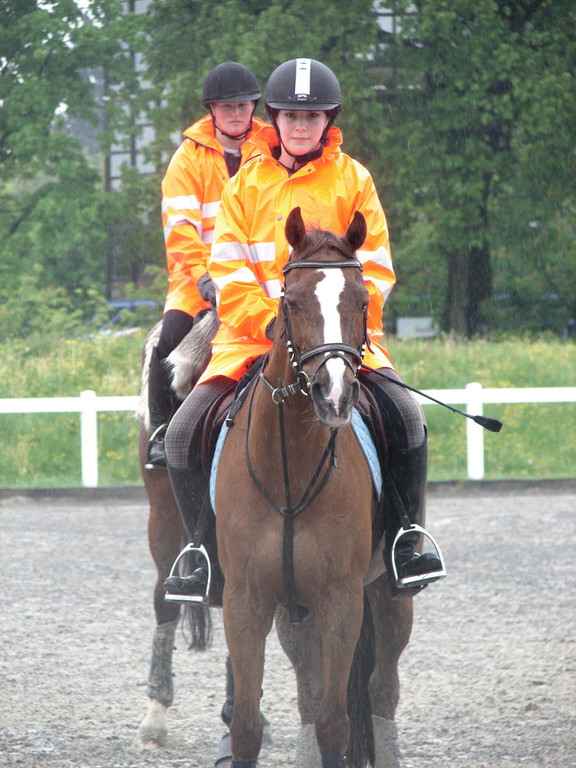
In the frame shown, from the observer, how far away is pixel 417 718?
5273 mm

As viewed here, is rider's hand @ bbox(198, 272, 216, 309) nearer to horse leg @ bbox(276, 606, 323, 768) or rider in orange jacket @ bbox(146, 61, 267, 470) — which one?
rider in orange jacket @ bbox(146, 61, 267, 470)

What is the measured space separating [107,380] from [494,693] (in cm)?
1104

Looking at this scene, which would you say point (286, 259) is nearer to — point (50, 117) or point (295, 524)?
point (295, 524)

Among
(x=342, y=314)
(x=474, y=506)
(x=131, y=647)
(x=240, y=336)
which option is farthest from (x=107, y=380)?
(x=342, y=314)

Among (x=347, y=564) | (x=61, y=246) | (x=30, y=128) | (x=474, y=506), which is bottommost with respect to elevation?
(x=474, y=506)

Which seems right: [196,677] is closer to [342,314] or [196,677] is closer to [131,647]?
[131,647]

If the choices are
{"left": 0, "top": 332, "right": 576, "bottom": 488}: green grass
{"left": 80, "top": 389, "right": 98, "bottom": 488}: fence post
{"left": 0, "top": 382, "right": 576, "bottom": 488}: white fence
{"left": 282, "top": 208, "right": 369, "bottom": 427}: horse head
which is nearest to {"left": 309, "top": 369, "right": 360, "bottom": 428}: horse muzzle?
{"left": 282, "top": 208, "right": 369, "bottom": 427}: horse head

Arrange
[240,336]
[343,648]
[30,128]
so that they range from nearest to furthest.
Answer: [343,648], [240,336], [30,128]

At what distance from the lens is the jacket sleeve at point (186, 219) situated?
5.36 metres

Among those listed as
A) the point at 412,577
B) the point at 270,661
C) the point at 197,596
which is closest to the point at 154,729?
the point at 197,596

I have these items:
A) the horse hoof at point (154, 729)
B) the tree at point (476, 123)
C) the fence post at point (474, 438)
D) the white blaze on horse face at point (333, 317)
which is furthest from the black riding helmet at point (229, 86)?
the tree at point (476, 123)

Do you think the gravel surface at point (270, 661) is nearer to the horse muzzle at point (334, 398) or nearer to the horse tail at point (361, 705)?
the horse tail at point (361, 705)

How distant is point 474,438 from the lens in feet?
43.3

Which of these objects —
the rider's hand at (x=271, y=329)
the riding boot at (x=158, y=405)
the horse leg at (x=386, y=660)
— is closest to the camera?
the rider's hand at (x=271, y=329)
